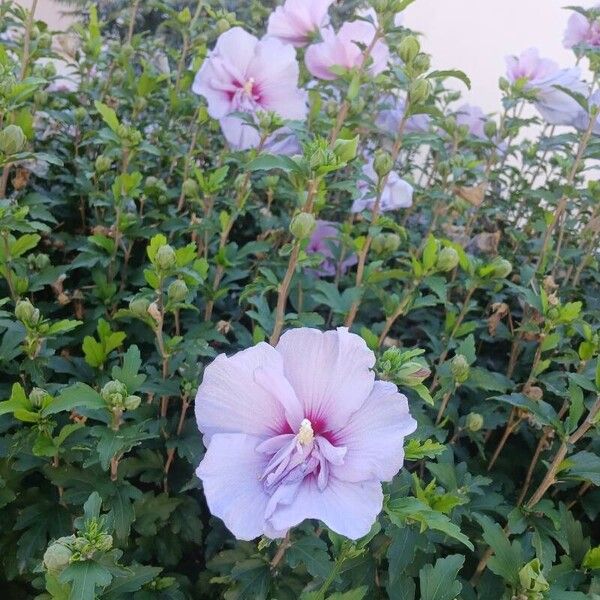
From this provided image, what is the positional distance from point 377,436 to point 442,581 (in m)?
0.23

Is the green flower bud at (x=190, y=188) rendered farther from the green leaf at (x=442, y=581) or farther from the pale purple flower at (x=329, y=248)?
the green leaf at (x=442, y=581)

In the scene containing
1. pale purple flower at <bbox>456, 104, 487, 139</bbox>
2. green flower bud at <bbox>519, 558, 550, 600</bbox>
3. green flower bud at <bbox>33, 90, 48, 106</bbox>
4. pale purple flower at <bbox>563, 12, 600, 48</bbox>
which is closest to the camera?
green flower bud at <bbox>519, 558, 550, 600</bbox>

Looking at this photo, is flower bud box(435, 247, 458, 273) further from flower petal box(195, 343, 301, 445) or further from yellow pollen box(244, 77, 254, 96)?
yellow pollen box(244, 77, 254, 96)

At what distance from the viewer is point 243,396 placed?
1.92 ft

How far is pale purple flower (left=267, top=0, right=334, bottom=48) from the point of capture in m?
1.26

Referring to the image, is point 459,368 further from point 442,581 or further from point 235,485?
point 235,485

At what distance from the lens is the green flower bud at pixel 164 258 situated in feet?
2.68

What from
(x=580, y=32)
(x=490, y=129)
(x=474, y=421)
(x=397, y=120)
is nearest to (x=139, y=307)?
(x=474, y=421)

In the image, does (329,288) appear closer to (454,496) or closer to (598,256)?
(454,496)

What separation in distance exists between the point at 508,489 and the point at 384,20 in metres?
0.79

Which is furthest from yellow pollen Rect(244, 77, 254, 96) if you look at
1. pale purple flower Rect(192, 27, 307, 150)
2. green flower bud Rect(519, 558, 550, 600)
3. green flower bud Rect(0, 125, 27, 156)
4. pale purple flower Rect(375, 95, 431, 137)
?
green flower bud Rect(519, 558, 550, 600)

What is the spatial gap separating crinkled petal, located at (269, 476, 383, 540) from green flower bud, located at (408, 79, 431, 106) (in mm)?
631

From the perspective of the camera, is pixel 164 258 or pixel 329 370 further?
pixel 164 258

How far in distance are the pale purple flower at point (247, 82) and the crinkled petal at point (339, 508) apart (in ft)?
2.71
